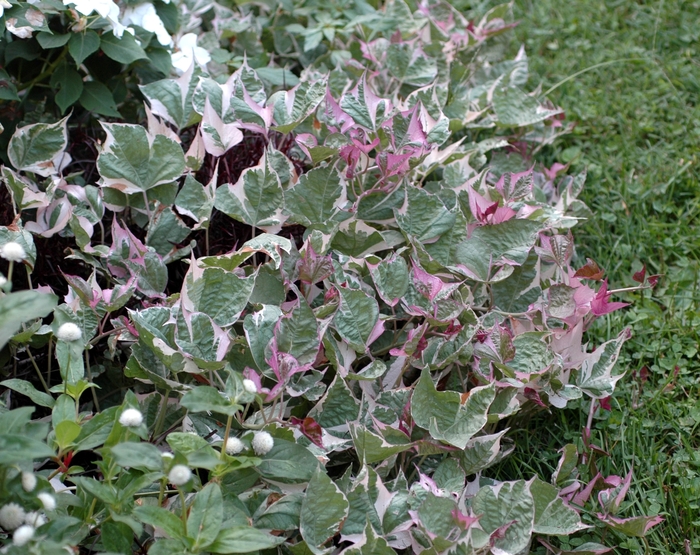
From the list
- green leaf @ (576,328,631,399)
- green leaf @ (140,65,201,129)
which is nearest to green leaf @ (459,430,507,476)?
green leaf @ (576,328,631,399)

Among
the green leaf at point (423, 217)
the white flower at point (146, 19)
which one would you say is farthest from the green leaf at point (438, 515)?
the white flower at point (146, 19)

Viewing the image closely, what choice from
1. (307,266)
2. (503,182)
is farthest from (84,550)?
(503,182)

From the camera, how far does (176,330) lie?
122 centimetres

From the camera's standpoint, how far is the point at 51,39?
1.60m

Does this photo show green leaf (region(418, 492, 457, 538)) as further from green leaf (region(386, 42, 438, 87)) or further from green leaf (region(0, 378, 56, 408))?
green leaf (region(386, 42, 438, 87))

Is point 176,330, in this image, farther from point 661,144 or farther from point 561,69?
point 561,69

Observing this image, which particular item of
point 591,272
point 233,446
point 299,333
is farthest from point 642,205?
point 233,446

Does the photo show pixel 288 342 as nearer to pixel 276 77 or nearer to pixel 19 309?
pixel 19 309

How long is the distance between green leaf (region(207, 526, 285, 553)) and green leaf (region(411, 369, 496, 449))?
355mm

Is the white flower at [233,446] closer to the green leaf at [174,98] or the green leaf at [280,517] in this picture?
the green leaf at [280,517]

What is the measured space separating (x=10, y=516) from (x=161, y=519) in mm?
189

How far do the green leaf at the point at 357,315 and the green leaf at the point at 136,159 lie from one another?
45 cm

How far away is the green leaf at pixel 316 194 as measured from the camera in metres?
1.50

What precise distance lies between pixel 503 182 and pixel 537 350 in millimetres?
421
